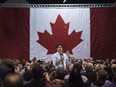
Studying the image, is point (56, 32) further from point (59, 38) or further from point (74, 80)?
point (74, 80)

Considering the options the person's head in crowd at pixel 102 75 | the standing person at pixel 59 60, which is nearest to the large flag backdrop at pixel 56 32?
the standing person at pixel 59 60

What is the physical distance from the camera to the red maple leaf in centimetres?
1388

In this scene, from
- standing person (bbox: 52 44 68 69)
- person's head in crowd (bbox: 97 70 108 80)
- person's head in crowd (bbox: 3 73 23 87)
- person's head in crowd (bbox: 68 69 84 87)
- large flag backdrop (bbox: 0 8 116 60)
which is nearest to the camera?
person's head in crowd (bbox: 3 73 23 87)

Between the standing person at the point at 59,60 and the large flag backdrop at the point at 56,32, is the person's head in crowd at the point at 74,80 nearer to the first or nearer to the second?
the standing person at the point at 59,60

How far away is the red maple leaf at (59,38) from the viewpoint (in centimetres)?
1388

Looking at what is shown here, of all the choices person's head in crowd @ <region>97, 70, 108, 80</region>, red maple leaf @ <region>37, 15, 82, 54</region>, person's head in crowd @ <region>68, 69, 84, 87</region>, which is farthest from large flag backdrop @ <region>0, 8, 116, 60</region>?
person's head in crowd @ <region>68, 69, 84, 87</region>

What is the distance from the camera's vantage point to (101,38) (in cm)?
1398

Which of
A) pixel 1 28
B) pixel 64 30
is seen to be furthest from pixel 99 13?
pixel 1 28

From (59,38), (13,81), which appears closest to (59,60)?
(59,38)

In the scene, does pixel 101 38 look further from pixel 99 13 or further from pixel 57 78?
pixel 57 78

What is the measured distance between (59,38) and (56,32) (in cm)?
28

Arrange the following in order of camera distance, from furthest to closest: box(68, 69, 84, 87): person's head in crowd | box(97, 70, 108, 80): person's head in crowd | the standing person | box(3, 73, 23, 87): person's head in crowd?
the standing person → box(97, 70, 108, 80): person's head in crowd → box(68, 69, 84, 87): person's head in crowd → box(3, 73, 23, 87): person's head in crowd

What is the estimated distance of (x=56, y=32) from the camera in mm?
14000

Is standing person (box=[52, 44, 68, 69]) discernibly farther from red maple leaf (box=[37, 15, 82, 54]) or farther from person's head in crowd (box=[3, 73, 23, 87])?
person's head in crowd (box=[3, 73, 23, 87])
